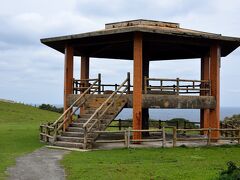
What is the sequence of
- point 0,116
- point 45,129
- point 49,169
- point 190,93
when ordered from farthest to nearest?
point 0,116, point 190,93, point 45,129, point 49,169

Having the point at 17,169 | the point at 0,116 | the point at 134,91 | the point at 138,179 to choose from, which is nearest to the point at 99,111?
the point at 134,91

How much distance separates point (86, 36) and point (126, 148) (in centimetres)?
658

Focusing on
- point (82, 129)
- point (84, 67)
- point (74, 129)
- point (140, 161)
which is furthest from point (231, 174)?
point (84, 67)

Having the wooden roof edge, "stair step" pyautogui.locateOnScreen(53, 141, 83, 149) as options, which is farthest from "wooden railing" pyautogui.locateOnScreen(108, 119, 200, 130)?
"stair step" pyautogui.locateOnScreen(53, 141, 83, 149)

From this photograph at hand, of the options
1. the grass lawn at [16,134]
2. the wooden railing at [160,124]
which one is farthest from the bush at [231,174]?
the wooden railing at [160,124]

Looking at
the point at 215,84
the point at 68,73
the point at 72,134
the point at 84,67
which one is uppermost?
the point at 84,67

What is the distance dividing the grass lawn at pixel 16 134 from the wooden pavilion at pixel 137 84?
2.10 metres

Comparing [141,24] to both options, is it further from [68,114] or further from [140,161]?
[140,161]

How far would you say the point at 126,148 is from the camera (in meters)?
20.0

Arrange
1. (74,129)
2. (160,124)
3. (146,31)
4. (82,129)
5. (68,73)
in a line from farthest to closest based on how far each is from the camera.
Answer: (160,124), (68,73), (74,129), (82,129), (146,31)

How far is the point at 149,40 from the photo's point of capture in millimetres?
22906

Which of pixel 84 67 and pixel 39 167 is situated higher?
pixel 84 67

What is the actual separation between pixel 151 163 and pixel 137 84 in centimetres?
712

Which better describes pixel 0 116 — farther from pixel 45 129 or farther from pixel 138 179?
pixel 138 179
